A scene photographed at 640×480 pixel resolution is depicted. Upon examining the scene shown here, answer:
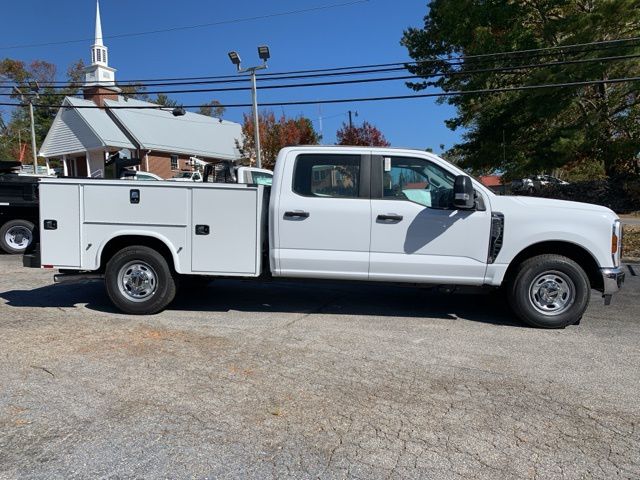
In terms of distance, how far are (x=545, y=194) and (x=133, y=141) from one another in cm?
2523

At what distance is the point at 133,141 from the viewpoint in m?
34.1

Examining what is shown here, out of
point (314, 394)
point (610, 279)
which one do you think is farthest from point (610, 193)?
point (314, 394)

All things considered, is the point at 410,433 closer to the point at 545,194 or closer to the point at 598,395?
the point at 598,395

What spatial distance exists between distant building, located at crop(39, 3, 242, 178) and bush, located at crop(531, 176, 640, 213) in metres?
22.2

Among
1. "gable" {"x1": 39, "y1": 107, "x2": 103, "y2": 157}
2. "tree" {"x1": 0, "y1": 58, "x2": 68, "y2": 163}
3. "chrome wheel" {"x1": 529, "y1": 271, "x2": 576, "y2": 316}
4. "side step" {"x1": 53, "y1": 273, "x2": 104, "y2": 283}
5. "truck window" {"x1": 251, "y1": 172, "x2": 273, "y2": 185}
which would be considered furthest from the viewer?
Result: "tree" {"x1": 0, "y1": 58, "x2": 68, "y2": 163}

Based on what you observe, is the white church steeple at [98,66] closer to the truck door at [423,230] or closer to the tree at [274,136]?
the tree at [274,136]

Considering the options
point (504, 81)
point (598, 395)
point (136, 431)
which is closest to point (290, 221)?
point (136, 431)

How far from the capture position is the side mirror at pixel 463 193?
5691 mm

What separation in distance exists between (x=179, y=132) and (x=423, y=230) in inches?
1418

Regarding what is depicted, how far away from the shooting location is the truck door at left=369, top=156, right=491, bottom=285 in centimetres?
594

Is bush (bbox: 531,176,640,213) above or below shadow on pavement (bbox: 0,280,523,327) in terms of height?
above

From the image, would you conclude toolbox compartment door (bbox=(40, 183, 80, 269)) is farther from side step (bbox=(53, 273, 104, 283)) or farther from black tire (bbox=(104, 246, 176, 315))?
black tire (bbox=(104, 246, 176, 315))

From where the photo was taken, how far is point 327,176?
20.2 feet

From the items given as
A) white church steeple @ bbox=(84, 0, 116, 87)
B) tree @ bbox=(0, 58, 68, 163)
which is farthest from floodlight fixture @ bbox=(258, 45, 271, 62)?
tree @ bbox=(0, 58, 68, 163)
